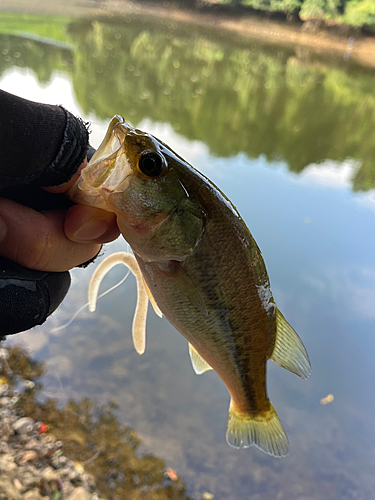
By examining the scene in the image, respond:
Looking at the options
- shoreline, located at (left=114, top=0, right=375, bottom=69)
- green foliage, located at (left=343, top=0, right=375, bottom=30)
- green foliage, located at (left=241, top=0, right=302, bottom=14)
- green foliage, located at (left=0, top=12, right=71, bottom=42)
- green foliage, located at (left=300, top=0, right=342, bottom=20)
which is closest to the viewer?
green foliage, located at (left=0, top=12, right=71, bottom=42)

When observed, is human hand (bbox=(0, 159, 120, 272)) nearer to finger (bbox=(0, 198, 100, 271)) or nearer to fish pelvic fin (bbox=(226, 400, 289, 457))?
finger (bbox=(0, 198, 100, 271))

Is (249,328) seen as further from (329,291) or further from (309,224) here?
(309,224)

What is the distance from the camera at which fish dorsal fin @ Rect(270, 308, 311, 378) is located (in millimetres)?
1542

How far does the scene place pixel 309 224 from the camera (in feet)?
21.7

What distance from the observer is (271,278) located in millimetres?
5340

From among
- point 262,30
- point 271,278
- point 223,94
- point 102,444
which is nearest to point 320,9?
point 262,30

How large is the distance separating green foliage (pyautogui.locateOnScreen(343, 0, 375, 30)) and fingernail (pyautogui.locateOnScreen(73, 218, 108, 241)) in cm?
3505

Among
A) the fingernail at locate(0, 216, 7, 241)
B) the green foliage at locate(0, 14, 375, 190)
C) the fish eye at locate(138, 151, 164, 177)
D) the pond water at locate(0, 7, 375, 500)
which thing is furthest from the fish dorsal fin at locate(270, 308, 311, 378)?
the green foliage at locate(0, 14, 375, 190)

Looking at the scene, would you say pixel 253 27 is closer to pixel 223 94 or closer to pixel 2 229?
pixel 223 94

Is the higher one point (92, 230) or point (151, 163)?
point (151, 163)

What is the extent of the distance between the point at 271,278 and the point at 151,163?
14.6 feet

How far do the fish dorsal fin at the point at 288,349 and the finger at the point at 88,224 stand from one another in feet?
2.75

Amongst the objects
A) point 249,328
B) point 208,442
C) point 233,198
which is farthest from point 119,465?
point 233,198

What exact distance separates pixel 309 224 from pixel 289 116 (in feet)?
24.7
